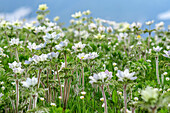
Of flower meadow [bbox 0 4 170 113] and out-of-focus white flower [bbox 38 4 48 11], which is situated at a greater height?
out-of-focus white flower [bbox 38 4 48 11]

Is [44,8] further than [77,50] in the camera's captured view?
Yes

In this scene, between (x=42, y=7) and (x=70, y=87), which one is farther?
(x=42, y=7)

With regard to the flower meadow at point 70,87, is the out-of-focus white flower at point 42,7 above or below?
above

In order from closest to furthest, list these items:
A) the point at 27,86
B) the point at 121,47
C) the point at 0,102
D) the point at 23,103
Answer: the point at 27,86 < the point at 0,102 < the point at 23,103 < the point at 121,47

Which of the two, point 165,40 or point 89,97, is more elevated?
point 165,40

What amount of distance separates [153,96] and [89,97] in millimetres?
1719

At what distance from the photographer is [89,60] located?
3.56m

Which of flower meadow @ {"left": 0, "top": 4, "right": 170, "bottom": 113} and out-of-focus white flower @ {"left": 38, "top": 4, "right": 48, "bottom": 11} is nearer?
flower meadow @ {"left": 0, "top": 4, "right": 170, "bottom": 113}

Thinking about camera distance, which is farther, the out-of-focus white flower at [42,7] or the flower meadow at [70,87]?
the out-of-focus white flower at [42,7]

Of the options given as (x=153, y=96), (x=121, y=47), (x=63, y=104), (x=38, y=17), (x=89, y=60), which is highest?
(x=38, y=17)

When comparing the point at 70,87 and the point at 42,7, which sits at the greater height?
the point at 42,7

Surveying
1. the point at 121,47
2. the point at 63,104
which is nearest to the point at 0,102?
the point at 63,104

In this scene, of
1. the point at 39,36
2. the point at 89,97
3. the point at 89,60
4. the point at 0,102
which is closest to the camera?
the point at 0,102

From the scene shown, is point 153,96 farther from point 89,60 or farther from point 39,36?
point 39,36
